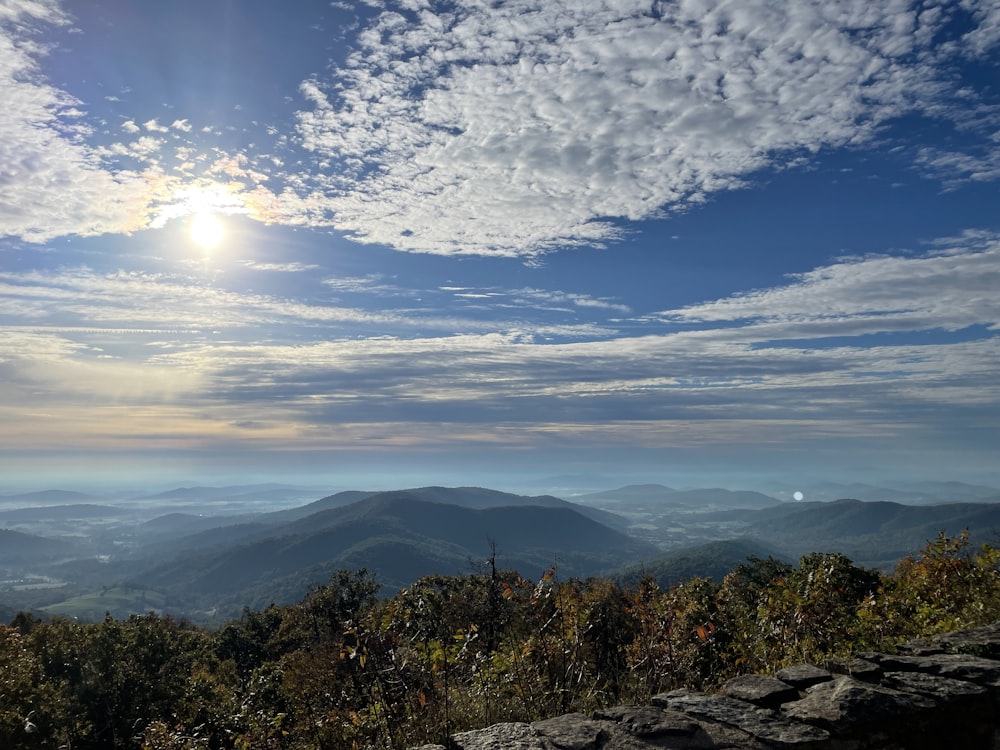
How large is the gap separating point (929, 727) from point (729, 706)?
163cm

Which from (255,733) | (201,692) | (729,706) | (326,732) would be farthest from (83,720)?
(729,706)

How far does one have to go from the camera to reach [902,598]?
8805 millimetres

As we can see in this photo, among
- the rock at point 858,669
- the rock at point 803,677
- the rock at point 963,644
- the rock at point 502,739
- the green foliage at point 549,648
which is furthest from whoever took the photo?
the rock at point 963,644

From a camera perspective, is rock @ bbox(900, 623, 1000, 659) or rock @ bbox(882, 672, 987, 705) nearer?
rock @ bbox(882, 672, 987, 705)

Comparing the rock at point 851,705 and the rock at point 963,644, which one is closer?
the rock at point 851,705

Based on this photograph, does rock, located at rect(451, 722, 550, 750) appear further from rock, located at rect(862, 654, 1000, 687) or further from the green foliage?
rock, located at rect(862, 654, 1000, 687)

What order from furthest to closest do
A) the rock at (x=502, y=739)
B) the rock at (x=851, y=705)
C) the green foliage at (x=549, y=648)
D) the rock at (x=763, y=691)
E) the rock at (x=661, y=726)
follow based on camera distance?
the green foliage at (x=549, y=648)
the rock at (x=763, y=691)
the rock at (x=851, y=705)
the rock at (x=661, y=726)
the rock at (x=502, y=739)

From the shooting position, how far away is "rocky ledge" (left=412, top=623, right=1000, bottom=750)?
4.14 meters

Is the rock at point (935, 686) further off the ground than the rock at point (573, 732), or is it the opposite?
the rock at point (573, 732)

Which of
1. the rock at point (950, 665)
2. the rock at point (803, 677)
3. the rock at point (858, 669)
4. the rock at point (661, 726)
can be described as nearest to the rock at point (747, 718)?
the rock at point (661, 726)

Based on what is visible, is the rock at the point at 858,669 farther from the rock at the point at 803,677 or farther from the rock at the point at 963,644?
the rock at the point at 963,644

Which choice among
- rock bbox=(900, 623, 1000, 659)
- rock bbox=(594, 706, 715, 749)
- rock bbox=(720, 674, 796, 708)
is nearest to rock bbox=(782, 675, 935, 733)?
rock bbox=(720, 674, 796, 708)

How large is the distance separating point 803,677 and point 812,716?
75cm

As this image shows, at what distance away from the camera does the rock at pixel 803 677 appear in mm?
5031
